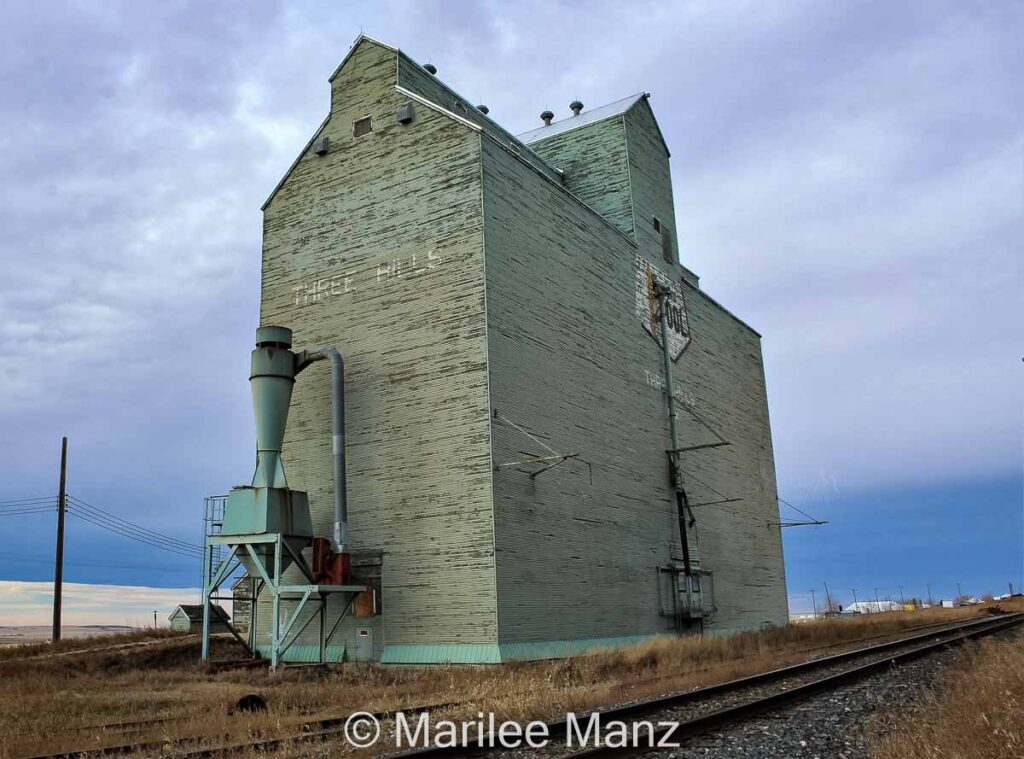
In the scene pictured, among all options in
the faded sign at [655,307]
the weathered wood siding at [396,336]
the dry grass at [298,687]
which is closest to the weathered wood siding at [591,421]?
the faded sign at [655,307]

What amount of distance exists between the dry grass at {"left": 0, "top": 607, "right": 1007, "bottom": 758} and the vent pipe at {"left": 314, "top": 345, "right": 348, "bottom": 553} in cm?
338

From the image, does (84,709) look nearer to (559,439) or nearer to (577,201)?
(559,439)

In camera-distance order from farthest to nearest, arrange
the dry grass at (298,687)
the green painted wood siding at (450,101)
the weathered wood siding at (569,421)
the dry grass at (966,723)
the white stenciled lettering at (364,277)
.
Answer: the green painted wood siding at (450,101), the white stenciled lettering at (364,277), the weathered wood siding at (569,421), the dry grass at (298,687), the dry grass at (966,723)

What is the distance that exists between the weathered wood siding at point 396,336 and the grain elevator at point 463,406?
0.06m

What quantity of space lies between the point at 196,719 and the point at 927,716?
9071mm

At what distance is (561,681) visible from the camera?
51.4 feet

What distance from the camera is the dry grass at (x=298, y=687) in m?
11.1

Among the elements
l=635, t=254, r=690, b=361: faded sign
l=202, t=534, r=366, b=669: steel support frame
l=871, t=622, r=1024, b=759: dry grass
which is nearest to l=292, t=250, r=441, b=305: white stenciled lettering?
l=202, t=534, r=366, b=669: steel support frame

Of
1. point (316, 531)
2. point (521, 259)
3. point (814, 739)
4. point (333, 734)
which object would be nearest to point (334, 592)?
point (316, 531)

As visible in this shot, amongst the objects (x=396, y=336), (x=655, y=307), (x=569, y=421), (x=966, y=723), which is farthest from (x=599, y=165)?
(x=966, y=723)

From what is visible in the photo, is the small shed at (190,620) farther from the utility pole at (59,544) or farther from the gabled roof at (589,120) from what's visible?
the gabled roof at (589,120)

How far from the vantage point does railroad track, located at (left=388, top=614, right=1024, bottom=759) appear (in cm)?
873

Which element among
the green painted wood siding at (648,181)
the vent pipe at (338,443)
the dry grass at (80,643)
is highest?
the green painted wood siding at (648,181)

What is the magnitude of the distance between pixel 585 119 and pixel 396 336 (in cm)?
1428
